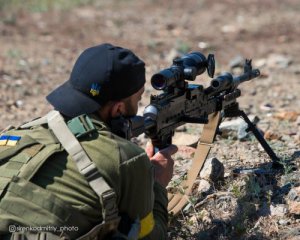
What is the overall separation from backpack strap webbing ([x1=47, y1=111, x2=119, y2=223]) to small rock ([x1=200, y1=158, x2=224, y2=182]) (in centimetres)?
161

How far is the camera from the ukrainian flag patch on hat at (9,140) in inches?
130

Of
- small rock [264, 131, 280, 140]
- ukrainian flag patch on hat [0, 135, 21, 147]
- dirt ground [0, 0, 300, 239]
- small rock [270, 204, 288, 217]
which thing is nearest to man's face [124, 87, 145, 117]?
ukrainian flag patch on hat [0, 135, 21, 147]

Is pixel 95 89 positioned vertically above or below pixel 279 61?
above

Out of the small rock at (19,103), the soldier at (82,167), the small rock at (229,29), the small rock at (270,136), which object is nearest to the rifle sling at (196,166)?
the soldier at (82,167)

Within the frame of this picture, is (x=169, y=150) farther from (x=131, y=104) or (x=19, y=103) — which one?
(x=19, y=103)

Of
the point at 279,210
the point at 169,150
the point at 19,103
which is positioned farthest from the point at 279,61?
the point at 169,150

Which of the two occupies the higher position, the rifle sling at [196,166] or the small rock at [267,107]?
the rifle sling at [196,166]

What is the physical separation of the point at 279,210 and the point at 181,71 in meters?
1.05

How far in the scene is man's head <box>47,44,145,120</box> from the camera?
3.28 m

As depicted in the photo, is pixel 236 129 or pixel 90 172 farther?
pixel 236 129

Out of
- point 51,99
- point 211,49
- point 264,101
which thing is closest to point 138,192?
point 51,99

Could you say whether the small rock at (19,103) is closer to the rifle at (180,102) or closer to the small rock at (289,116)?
the small rock at (289,116)

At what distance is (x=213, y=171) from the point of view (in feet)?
15.5

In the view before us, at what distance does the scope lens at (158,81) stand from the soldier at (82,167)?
0.48 metres
